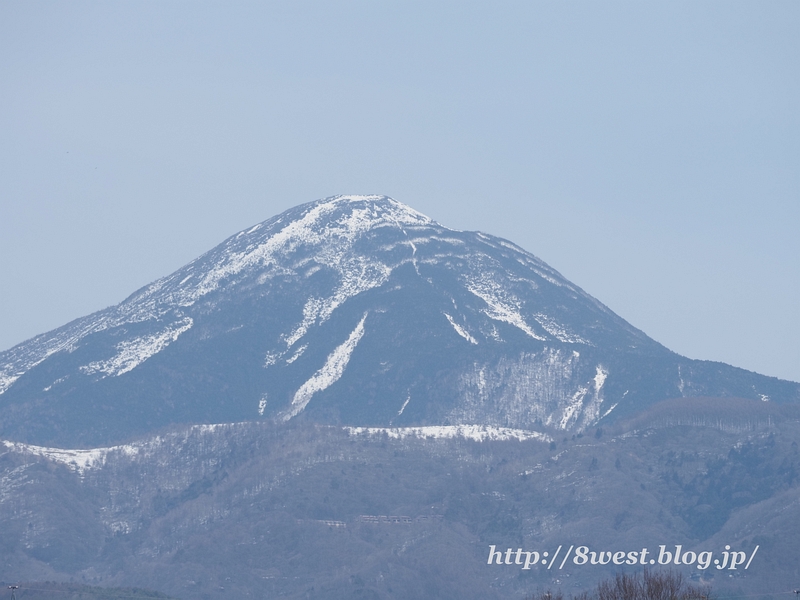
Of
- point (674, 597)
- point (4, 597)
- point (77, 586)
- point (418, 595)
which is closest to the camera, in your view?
point (674, 597)

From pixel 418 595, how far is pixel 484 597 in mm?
9106

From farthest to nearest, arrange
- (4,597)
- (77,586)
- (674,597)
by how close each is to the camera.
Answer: (77,586), (4,597), (674,597)

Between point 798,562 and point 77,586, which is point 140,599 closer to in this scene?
point 77,586

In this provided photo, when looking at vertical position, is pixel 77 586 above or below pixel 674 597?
below

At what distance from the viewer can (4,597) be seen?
553 ft

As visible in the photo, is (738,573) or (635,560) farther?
(635,560)

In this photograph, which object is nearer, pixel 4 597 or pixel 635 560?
pixel 4 597

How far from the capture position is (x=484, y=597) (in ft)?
639

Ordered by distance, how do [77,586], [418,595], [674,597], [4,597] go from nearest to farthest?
[674,597] < [4,597] < [77,586] < [418,595]

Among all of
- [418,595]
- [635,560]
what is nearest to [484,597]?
[418,595]

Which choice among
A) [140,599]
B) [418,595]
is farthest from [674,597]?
[418,595]

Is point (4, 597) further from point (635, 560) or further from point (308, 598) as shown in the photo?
point (635, 560)

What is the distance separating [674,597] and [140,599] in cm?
9391

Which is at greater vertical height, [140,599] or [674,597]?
[674,597]
